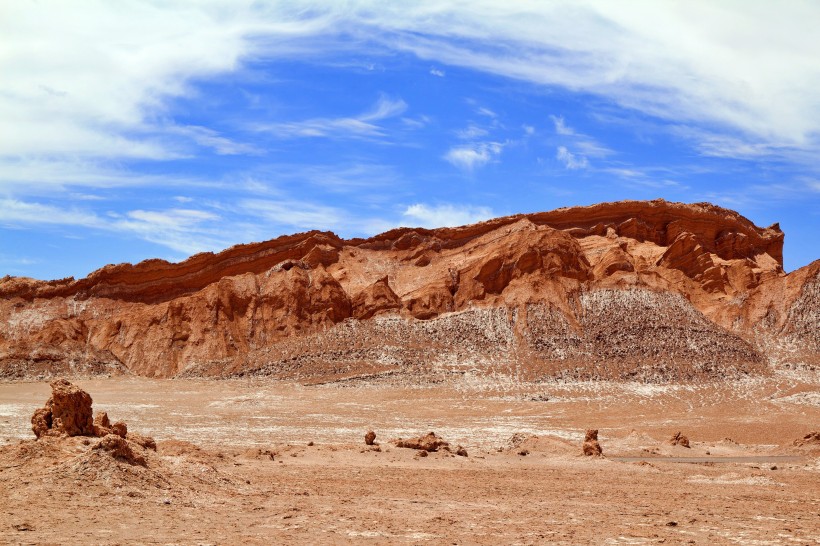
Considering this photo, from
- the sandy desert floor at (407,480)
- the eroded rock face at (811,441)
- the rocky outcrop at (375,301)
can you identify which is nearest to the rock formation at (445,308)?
the rocky outcrop at (375,301)

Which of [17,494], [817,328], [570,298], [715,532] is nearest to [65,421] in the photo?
[17,494]

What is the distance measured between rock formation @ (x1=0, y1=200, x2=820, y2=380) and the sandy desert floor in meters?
10.2

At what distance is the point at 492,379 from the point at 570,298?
11.9m

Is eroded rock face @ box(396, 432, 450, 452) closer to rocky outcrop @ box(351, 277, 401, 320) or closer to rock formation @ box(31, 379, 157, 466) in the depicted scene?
rock formation @ box(31, 379, 157, 466)

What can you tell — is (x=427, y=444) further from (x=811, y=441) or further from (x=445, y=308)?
(x=445, y=308)

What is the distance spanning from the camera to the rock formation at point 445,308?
183 ft

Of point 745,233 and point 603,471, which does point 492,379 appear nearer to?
point 603,471

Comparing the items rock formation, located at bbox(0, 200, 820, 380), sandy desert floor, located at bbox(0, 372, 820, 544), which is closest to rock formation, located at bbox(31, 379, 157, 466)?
sandy desert floor, located at bbox(0, 372, 820, 544)

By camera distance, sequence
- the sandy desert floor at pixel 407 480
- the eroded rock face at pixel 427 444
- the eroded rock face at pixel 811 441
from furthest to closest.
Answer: the eroded rock face at pixel 811 441, the eroded rock face at pixel 427 444, the sandy desert floor at pixel 407 480

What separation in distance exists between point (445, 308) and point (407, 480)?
41.8 meters

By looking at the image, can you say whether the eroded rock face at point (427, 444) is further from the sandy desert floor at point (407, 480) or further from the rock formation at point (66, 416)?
the rock formation at point (66, 416)

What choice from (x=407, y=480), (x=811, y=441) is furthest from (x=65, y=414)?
(x=811, y=441)

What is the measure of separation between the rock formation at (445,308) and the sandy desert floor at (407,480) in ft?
33.3

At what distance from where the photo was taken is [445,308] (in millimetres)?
62656
